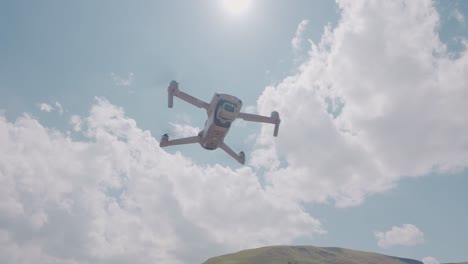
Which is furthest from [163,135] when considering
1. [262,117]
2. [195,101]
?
[262,117]

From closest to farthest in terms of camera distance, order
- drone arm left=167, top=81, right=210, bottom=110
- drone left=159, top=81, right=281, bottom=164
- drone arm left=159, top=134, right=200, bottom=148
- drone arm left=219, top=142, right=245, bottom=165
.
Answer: drone left=159, top=81, right=281, bottom=164 → drone arm left=167, top=81, right=210, bottom=110 → drone arm left=159, top=134, right=200, bottom=148 → drone arm left=219, top=142, right=245, bottom=165

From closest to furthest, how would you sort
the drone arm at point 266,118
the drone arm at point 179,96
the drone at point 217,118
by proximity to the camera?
1. the drone at point 217,118
2. the drone arm at point 179,96
3. the drone arm at point 266,118

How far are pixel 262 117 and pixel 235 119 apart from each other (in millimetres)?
4942

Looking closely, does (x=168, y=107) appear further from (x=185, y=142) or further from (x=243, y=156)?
(x=243, y=156)

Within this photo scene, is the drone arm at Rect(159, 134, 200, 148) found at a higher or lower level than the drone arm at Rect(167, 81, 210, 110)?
lower

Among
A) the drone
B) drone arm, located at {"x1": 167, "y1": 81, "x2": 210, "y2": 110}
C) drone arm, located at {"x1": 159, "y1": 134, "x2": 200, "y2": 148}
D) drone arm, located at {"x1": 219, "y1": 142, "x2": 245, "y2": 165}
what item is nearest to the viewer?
the drone

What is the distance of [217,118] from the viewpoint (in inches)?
1366

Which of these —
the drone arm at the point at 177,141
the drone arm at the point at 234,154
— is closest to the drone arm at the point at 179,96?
the drone arm at the point at 177,141

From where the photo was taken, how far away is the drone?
112 feet

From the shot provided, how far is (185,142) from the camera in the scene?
129 feet

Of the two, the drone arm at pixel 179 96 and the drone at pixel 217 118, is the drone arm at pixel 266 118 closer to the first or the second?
the drone at pixel 217 118

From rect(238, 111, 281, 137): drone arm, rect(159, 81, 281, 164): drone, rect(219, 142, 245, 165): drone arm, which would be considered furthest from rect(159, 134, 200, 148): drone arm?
rect(238, 111, 281, 137): drone arm

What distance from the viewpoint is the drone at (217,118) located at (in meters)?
34.2

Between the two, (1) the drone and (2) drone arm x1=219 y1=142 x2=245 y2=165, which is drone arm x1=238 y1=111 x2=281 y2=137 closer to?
(1) the drone
